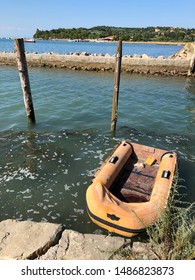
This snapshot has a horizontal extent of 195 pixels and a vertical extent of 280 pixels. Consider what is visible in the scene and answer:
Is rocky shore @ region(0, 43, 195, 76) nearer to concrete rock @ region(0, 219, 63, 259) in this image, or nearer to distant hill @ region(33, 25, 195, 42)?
concrete rock @ region(0, 219, 63, 259)

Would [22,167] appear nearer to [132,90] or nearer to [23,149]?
[23,149]

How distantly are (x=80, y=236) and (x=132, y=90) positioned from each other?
1394 centimetres

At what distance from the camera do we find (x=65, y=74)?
22.4 metres

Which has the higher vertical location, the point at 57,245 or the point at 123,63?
the point at 57,245

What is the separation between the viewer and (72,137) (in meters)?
9.37

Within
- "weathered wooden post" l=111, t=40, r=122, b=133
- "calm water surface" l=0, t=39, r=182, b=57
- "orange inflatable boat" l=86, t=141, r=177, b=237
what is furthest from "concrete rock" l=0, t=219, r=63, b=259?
"calm water surface" l=0, t=39, r=182, b=57

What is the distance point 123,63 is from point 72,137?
15765 millimetres

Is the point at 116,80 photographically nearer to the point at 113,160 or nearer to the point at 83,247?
the point at 113,160

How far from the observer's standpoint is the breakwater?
21797mm

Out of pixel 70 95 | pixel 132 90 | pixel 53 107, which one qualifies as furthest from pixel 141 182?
pixel 132 90

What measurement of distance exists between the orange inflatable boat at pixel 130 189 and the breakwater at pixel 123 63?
55.6ft

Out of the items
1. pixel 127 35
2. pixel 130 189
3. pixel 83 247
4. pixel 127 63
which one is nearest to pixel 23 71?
pixel 130 189

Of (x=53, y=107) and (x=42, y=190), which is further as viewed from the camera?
(x=53, y=107)

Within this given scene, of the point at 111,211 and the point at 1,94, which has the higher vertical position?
the point at 111,211
